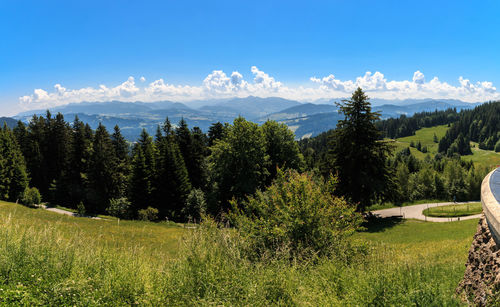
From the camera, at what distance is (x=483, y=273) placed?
19.3 ft

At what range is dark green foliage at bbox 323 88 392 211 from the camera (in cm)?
2825

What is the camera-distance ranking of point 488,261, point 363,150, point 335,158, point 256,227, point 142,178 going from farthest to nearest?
point 142,178 < point 335,158 < point 363,150 < point 256,227 < point 488,261

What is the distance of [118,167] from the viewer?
51.7 metres

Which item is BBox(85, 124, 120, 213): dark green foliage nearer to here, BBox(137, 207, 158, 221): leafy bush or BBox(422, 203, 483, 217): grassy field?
BBox(137, 207, 158, 221): leafy bush

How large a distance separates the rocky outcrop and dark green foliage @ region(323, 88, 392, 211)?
22.3 m

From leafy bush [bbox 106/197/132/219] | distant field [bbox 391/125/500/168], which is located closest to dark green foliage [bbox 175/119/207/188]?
leafy bush [bbox 106/197/132/219]

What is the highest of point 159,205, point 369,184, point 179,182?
point 369,184

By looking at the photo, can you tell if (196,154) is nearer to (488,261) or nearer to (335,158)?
(335,158)

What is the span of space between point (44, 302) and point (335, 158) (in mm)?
28135

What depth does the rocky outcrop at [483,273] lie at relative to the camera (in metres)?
5.34

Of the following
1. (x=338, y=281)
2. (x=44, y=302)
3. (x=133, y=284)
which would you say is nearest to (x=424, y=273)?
(x=338, y=281)

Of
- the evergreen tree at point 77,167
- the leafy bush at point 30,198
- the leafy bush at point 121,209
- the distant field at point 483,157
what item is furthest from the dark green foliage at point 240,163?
the distant field at point 483,157

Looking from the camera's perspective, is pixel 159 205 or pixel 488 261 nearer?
pixel 488 261

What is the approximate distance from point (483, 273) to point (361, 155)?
932 inches
